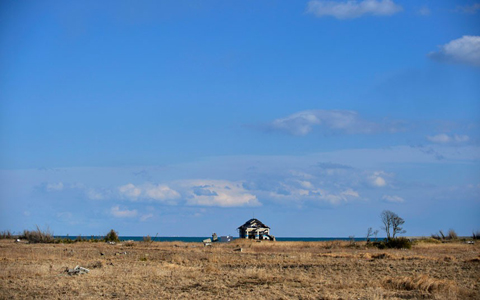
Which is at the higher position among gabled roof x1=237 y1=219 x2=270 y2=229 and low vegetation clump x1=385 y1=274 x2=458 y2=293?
gabled roof x1=237 y1=219 x2=270 y2=229

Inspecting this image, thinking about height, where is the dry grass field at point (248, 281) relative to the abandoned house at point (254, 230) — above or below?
below

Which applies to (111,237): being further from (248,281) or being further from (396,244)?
(248,281)

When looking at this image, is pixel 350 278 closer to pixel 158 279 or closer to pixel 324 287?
pixel 324 287

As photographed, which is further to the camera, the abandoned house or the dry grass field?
the abandoned house

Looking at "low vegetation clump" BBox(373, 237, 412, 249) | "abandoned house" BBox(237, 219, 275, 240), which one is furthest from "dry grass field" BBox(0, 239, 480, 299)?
"abandoned house" BBox(237, 219, 275, 240)

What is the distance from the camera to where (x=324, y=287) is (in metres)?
18.7

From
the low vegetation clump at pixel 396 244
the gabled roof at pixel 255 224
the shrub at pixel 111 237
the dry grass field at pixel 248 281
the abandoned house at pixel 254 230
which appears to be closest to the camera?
the dry grass field at pixel 248 281

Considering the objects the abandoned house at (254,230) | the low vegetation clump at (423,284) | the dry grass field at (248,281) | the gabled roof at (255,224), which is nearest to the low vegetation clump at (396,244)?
the dry grass field at (248,281)

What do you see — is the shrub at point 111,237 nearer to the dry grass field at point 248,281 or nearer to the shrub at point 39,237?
the shrub at point 39,237

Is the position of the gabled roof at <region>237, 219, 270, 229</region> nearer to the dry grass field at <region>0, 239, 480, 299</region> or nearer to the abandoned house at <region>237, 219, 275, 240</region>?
the abandoned house at <region>237, 219, 275, 240</region>

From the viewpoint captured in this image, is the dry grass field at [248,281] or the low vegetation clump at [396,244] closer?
the dry grass field at [248,281]

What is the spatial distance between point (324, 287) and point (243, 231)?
2111 inches

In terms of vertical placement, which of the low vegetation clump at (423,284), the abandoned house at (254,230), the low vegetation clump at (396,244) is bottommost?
the low vegetation clump at (423,284)

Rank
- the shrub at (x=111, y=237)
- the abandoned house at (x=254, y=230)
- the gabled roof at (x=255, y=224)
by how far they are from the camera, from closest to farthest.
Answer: the shrub at (x=111, y=237)
the abandoned house at (x=254, y=230)
the gabled roof at (x=255, y=224)
